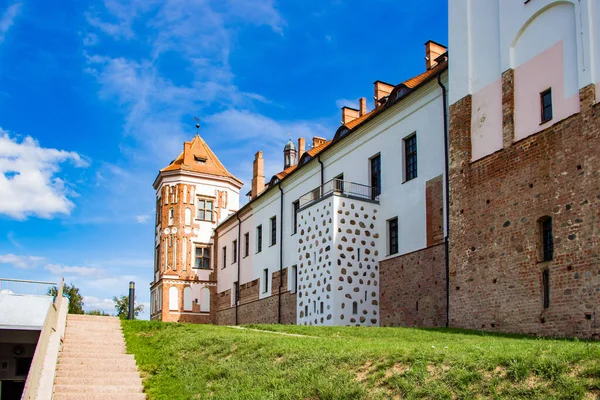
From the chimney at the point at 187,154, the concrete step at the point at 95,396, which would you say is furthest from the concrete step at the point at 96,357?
the chimney at the point at 187,154

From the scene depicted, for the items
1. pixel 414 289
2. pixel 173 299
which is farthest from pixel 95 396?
pixel 173 299

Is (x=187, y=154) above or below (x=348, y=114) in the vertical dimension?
above

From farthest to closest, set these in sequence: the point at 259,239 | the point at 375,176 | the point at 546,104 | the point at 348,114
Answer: the point at 259,239 < the point at 348,114 < the point at 375,176 < the point at 546,104

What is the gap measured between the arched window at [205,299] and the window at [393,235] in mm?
22101

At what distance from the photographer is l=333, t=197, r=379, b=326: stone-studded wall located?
987 inches

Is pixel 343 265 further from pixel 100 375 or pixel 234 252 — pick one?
pixel 234 252

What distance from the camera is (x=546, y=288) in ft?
55.5

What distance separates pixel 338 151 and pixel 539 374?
21.3 m

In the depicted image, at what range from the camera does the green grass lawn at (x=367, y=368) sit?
909 cm

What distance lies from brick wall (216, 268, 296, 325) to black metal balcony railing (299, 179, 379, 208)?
5.51 m

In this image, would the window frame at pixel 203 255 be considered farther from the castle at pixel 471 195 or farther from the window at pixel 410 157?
the window at pixel 410 157

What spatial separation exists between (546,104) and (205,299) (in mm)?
31121

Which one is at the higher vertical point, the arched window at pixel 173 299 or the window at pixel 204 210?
the window at pixel 204 210

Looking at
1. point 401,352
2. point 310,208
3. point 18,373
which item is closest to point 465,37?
point 310,208
